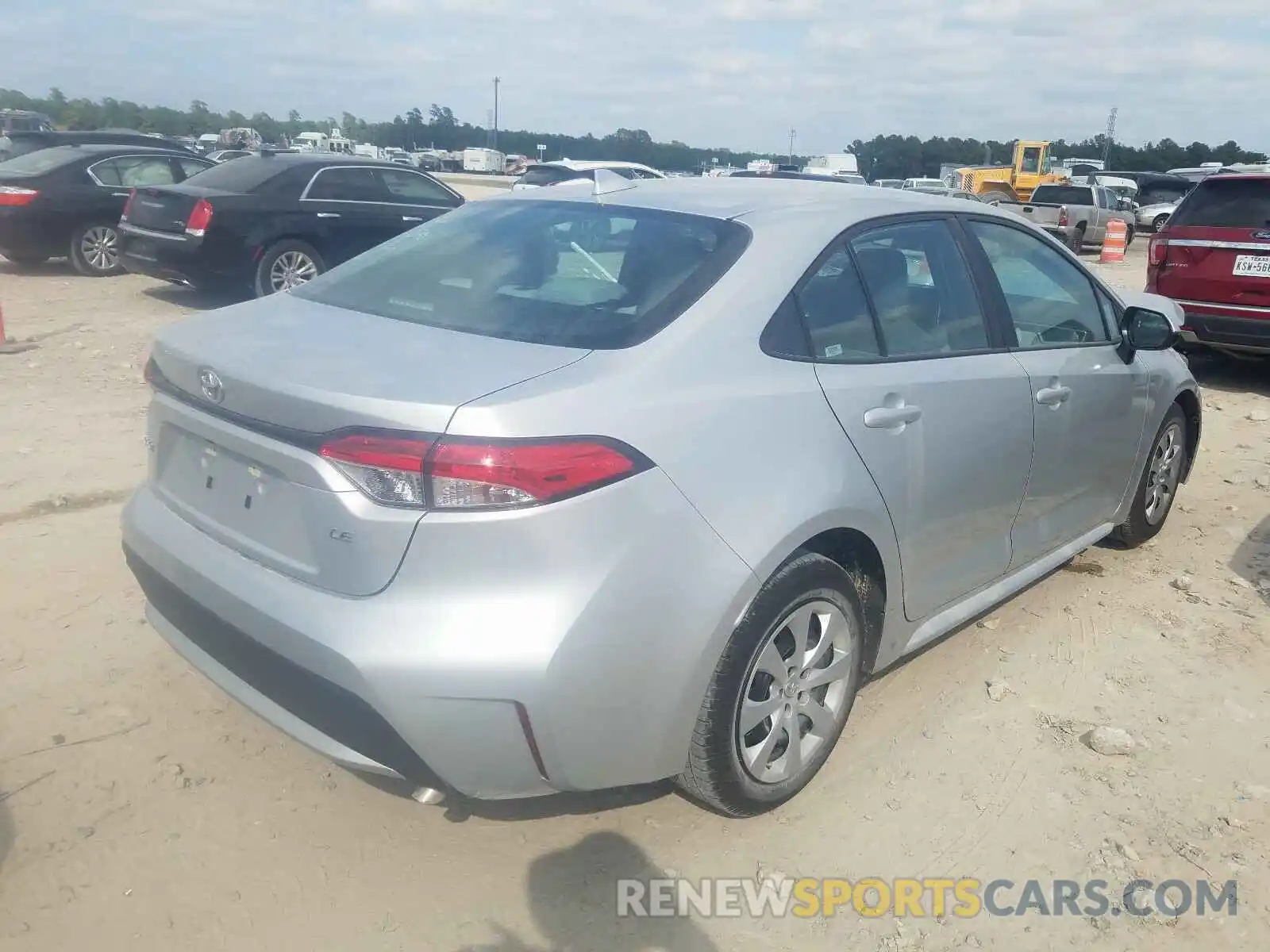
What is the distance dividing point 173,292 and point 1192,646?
34.8 feet

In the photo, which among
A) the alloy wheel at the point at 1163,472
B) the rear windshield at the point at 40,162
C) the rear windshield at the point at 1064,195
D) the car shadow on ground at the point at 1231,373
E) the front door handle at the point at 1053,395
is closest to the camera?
the front door handle at the point at 1053,395

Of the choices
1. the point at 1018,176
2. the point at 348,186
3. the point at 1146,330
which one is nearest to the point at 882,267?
the point at 1146,330

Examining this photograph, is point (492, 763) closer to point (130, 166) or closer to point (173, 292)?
point (173, 292)

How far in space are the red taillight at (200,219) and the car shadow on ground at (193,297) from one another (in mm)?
837

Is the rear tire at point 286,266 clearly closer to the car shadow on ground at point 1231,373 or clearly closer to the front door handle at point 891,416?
the front door handle at point 891,416

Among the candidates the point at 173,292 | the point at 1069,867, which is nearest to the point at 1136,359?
the point at 1069,867

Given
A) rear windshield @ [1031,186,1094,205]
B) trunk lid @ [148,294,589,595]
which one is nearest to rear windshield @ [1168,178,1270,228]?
trunk lid @ [148,294,589,595]

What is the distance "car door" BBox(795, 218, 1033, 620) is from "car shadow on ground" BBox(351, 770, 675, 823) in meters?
1.01

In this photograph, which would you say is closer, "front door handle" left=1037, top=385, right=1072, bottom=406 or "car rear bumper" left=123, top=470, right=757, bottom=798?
"car rear bumper" left=123, top=470, right=757, bottom=798

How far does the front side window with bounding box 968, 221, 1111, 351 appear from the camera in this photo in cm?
371

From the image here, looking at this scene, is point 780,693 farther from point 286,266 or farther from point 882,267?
point 286,266

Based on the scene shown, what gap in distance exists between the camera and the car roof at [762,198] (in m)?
3.09

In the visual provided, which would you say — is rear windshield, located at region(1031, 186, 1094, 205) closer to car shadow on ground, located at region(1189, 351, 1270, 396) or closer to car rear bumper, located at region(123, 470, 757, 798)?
car shadow on ground, located at region(1189, 351, 1270, 396)

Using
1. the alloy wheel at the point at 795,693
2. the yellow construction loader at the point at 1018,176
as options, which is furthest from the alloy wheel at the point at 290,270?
the yellow construction loader at the point at 1018,176
